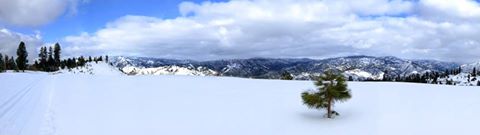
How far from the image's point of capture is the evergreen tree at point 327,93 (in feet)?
84.3

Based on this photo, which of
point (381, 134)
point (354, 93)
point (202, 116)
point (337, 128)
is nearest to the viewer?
point (381, 134)

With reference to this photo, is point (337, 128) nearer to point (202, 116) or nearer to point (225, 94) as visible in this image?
point (202, 116)

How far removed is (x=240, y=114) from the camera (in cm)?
2861

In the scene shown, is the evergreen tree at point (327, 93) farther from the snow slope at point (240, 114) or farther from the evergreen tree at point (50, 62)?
the evergreen tree at point (50, 62)

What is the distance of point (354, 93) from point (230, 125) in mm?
13659

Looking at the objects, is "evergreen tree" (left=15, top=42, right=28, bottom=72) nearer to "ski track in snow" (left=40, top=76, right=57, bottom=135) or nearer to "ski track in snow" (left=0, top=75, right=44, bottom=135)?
"ski track in snow" (left=0, top=75, right=44, bottom=135)

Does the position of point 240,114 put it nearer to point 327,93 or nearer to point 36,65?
point 327,93

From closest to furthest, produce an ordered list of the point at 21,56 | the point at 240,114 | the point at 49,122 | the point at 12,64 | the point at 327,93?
the point at 49,122 → the point at 327,93 → the point at 240,114 → the point at 12,64 → the point at 21,56

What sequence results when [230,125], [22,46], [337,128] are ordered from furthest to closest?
1. [22,46]
2. [230,125]
3. [337,128]

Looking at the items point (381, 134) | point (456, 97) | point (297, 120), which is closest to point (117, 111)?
point (297, 120)

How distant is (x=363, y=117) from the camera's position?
85.7 feet

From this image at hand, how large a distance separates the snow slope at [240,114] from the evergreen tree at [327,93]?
0.95m

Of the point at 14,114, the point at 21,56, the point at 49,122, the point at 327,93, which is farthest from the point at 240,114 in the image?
the point at 21,56

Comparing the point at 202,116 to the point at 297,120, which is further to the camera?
the point at 202,116
